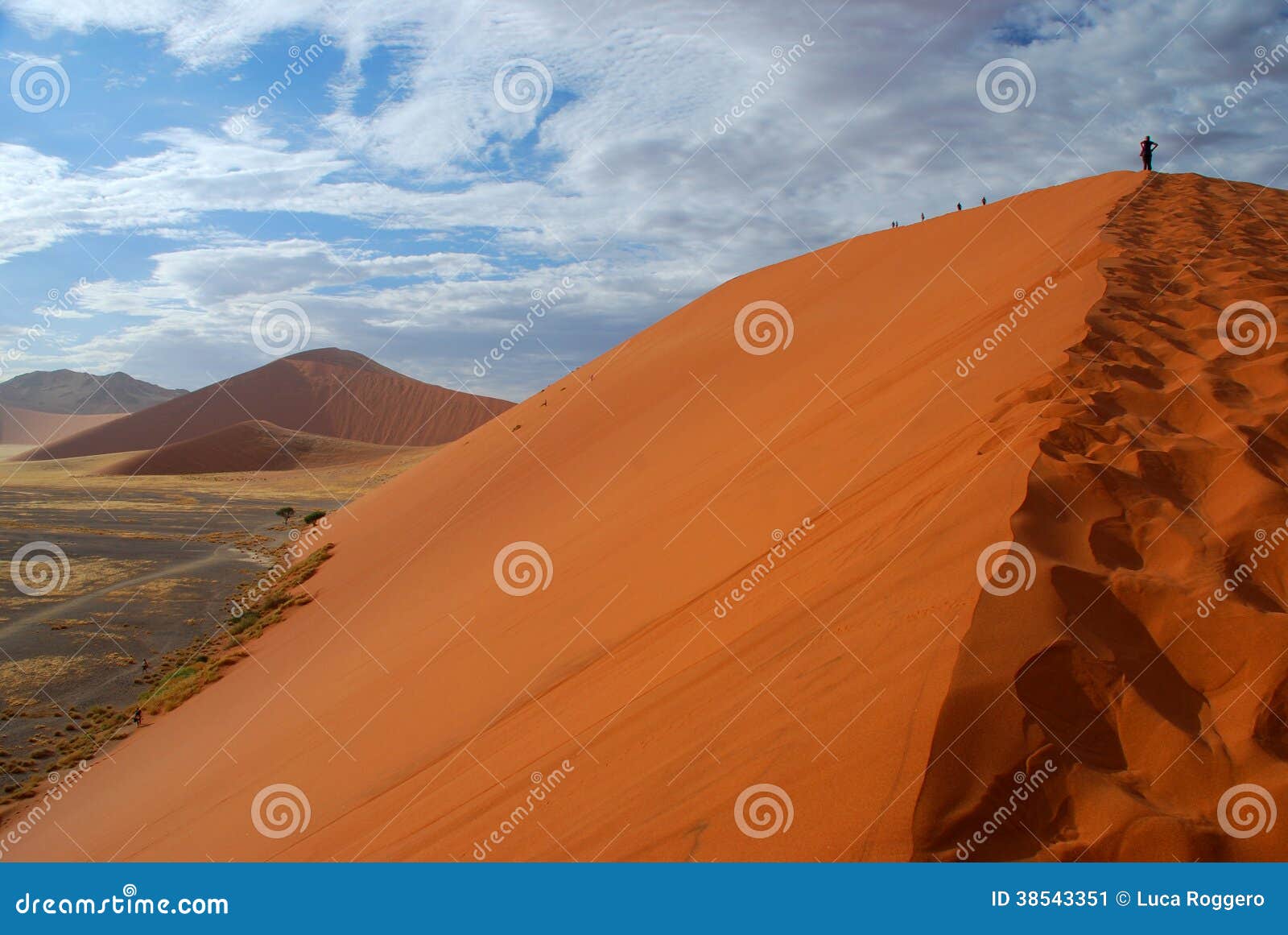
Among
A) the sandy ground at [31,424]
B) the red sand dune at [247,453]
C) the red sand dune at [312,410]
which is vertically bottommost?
the red sand dune at [247,453]

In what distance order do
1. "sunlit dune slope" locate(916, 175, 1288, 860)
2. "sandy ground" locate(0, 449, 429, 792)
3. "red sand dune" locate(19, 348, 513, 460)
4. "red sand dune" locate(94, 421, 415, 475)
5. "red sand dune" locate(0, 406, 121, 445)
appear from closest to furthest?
"sunlit dune slope" locate(916, 175, 1288, 860) < "sandy ground" locate(0, 449, 429, 792) < "red sand dune" locate(94, 421, 415, 475) < "red sand dune" locate(19, 348, 513, 460) < "red sand dune" locate(0, 406, 121, 445)

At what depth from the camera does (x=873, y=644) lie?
187 inches

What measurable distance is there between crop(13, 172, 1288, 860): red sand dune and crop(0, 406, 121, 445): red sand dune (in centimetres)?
17913

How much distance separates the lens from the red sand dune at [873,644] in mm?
4016

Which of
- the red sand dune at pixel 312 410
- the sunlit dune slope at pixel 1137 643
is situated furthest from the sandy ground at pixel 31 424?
the sunlit dune slope at pixel 1137 643

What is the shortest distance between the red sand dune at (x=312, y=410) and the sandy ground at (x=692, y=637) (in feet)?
315

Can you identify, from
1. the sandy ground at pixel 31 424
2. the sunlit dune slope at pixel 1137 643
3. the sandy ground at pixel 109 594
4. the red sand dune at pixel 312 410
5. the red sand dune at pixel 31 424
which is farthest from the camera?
the red sand dune at pixel 31 424

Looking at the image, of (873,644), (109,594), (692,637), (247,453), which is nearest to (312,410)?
(247,453)

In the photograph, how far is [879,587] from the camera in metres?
5.19

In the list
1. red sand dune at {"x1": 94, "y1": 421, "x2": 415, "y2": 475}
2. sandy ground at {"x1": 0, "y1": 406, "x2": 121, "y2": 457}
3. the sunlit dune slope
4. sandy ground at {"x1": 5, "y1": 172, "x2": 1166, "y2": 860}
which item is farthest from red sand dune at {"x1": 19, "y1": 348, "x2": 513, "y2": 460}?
the sunlit dune slope

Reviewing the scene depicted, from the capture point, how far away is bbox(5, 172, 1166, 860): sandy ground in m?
4.48

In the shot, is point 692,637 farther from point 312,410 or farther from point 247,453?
point 312,410

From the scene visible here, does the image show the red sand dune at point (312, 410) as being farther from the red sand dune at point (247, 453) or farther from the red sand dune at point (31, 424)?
the red sand dune at point (31, 424)

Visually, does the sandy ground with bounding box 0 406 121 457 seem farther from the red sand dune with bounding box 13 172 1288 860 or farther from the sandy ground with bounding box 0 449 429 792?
the red sand dune with bounding box 13 172 1288 860
